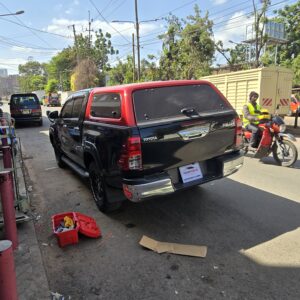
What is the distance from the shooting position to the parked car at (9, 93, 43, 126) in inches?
721

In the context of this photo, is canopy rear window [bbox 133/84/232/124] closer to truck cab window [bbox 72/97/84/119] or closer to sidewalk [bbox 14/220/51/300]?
truck cab window [bbox 72/97/84/119]

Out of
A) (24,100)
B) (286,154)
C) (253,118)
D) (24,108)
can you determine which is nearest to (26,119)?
(24,108)

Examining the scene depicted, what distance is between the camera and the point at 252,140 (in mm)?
7590

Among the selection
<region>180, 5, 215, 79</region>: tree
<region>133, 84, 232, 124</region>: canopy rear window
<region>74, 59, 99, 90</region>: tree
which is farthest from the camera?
<region>74, 59, 99, 90</region>: tree

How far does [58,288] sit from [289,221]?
9.81 ft

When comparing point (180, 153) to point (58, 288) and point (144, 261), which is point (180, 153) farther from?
point (58, 288)

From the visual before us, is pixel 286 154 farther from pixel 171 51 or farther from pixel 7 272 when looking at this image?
pixel 171 51

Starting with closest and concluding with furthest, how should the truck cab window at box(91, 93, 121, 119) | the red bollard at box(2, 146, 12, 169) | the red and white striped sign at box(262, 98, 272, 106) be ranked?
the truck cab window at box(91, 93, 121, 119) → the red bollard at box(2, 146, 12, 169) → the red and white striped sign at box(262, 98, 272, 106)

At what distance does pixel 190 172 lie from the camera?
158 inches

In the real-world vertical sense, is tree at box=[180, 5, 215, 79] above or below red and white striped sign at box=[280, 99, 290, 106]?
above

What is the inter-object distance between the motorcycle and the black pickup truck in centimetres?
293

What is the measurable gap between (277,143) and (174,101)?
13.8ft

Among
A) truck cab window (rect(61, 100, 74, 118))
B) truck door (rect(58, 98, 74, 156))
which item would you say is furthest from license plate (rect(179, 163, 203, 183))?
truck cab window (rect(61, 100, 74, 118))

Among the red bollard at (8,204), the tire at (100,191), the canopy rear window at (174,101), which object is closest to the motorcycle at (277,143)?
the canopy rear window at (174,101)
